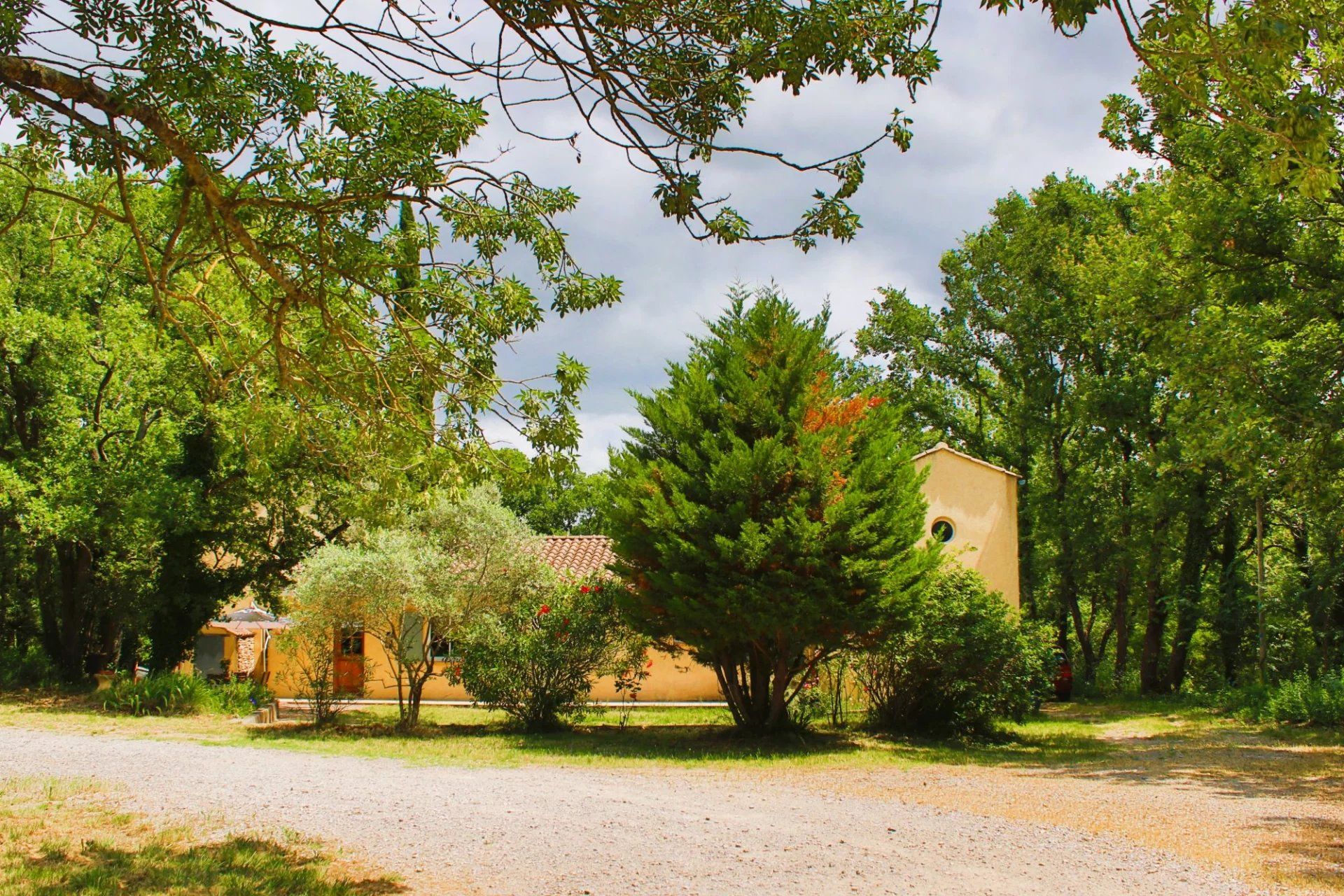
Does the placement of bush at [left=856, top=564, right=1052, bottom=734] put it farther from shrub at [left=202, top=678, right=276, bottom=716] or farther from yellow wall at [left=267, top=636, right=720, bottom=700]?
shrub at [left=202, top=678, right=276, bottom=716]

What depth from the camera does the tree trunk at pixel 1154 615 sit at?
2622cm

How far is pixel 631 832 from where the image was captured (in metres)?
7.24

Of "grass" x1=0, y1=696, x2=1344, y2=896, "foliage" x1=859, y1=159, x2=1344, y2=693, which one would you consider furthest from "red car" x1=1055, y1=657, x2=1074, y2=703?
"grass" x1=0, y1=696, x2=1344, y2=896

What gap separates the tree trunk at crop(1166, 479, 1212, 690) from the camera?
24.5m

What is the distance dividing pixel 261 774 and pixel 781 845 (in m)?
5.95

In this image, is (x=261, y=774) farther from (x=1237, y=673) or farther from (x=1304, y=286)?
(x=1237, y=673)

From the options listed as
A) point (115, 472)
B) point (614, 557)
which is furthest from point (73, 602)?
point (614, 557)

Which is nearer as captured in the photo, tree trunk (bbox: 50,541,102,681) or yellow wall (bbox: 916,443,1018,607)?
tree trunk (bbox: 50,541,102,681)

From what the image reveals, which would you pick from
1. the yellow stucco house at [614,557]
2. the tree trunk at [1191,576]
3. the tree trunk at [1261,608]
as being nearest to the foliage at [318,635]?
the yellow stucco house at [614,557]

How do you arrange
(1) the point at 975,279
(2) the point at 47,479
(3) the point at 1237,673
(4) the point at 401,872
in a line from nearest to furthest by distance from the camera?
(4) the point at 401,872, (2) the point at 47,479, (3) the point at 1237,673, (1) the point at 975,279

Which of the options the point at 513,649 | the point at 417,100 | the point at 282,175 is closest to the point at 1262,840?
Answer: the point at 417,100

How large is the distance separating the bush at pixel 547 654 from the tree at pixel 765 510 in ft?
3.81

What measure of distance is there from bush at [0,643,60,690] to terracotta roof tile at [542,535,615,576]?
1091 cm

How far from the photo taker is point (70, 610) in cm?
2006
